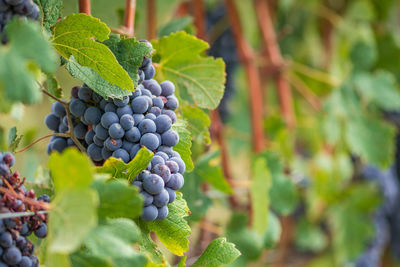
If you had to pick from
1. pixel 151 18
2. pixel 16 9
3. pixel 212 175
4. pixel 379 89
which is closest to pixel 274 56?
pixel 379 89

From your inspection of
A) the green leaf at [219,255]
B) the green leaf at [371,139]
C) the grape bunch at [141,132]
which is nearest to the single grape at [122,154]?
the grape bunch at [141,132]

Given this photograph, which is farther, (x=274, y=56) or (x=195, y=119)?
(x=274, y=56)

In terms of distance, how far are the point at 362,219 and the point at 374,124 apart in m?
0.32

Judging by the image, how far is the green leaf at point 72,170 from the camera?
0.24 metres

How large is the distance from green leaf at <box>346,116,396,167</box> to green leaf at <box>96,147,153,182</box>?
71 centimetres

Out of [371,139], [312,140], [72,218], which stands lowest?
[312,140]

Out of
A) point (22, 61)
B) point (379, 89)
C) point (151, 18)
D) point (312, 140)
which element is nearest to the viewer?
point (22, 61)

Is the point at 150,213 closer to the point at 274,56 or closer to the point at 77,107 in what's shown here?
the point at 77,107

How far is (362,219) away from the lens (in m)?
1.16

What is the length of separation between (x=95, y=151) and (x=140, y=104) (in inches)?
2.2

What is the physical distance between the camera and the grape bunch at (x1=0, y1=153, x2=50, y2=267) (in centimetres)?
30

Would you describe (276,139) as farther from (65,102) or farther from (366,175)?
(65,102)

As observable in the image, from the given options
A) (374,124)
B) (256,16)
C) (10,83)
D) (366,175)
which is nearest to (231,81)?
(256,16)

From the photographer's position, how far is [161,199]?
1.07ft
